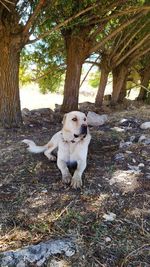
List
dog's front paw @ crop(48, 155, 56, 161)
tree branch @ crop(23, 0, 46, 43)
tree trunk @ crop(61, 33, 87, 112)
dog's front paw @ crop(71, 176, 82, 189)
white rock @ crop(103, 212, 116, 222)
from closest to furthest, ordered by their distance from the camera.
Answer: white rock @ crop(103, 212, 116, 222)
dog's front paw @ crop(71, 176, 82, 189)
dog's front paw @ crop(48, 155, 56, 161)
tree branch @ crop(23, 0, 46, 43)
tree trunk @ crop(61, 33, 87, 112)

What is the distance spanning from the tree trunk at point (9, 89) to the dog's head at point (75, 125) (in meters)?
3.05

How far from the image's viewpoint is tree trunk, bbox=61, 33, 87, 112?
9.09m

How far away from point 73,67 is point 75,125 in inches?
199

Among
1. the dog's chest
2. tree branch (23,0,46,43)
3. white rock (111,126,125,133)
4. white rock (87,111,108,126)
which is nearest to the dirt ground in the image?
the dog's chest

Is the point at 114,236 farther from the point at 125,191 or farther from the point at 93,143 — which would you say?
the point at 93,143

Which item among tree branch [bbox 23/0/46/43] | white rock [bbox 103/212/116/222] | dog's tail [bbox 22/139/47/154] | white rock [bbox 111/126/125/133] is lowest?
white rock [bbox 103/212/116/222]

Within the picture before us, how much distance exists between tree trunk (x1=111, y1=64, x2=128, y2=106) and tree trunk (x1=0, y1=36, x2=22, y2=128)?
18.0ft

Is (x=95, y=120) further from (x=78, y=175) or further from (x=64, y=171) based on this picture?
(x=78, y=175)

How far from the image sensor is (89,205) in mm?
3908

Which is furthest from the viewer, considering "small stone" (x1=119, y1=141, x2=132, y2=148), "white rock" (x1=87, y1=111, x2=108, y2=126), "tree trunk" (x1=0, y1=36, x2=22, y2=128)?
"white rock" (x1=87, y1=111, x2=108, y2=126)

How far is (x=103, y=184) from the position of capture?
14.3ft

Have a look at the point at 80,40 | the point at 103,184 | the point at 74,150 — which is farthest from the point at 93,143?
the point at 80,40

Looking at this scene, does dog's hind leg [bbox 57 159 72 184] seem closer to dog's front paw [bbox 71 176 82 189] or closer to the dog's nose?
dog's front paw [bbox 71 176 82 189]

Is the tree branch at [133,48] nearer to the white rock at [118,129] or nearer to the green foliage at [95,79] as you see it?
the white rock at [118,129]
